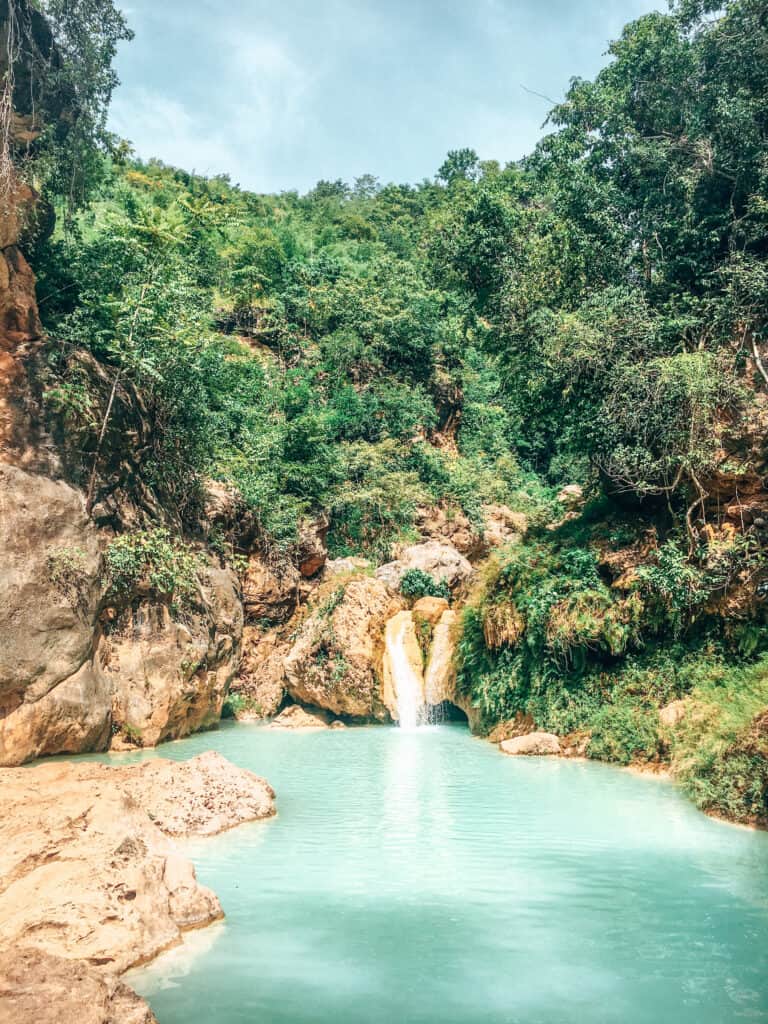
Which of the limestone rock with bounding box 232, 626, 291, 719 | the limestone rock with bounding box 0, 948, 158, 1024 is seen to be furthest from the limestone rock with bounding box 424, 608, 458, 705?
the limestone rock with bounding box 0, 948, 158, 1024

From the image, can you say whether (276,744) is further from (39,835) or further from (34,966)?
(34,966)

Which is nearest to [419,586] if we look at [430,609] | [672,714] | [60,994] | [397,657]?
[430,609]

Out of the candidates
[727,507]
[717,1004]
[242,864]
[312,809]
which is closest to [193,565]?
[312,809]

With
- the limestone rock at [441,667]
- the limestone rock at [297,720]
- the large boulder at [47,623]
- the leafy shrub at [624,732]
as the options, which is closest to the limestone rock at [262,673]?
the limestone rock at [297,720]

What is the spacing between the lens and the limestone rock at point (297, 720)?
15.1 m

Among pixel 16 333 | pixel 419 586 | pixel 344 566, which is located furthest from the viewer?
pixel 344 566

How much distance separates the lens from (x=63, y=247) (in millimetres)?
12961

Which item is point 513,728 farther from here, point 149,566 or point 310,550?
point 310,550

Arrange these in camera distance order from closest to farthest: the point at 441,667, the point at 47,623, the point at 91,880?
1. the point at 91,880
2. the point at 47,623
3. the point at 441,667

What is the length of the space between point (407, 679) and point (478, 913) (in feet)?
34.1

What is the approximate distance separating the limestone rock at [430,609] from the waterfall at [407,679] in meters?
0.52

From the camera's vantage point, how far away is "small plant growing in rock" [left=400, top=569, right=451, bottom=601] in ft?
56.0

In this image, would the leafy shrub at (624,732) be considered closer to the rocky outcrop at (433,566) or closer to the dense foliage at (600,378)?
the dense foliage at (600,378)

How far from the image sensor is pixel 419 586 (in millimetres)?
17078
